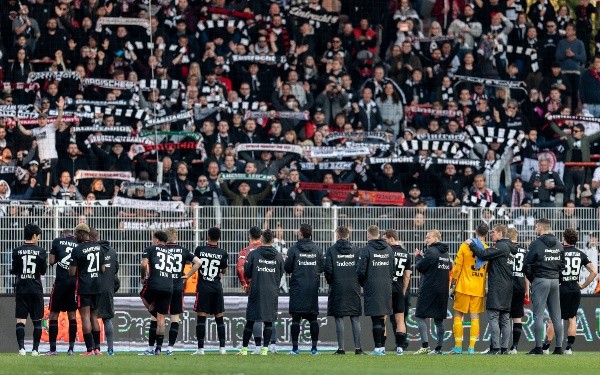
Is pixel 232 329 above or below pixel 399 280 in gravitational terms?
below

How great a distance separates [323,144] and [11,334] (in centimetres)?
743

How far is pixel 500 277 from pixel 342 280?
8.03 ft

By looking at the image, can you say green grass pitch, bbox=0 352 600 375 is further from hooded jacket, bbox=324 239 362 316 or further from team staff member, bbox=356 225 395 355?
hooded jacket, bbox=324 239 362 316

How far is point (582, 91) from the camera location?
112 ft

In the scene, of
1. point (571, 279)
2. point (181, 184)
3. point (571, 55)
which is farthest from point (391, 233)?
point (571, 55)

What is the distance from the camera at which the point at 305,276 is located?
79.7ft

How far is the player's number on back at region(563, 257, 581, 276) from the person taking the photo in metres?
24.7

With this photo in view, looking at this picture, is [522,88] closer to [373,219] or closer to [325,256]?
[373,219]

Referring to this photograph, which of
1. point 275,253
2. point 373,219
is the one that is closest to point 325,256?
point 275,253

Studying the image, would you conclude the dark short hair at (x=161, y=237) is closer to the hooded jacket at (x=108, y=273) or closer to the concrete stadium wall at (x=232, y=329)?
the hooded jacket at (x=108, y=273)

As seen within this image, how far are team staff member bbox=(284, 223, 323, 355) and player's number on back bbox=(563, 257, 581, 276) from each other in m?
3.86

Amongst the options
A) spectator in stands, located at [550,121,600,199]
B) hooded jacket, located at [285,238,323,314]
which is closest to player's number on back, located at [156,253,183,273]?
hooded jacket, located at [285,238,323,314]

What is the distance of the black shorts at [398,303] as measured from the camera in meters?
24.9

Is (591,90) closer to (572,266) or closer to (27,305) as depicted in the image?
(572,266)
